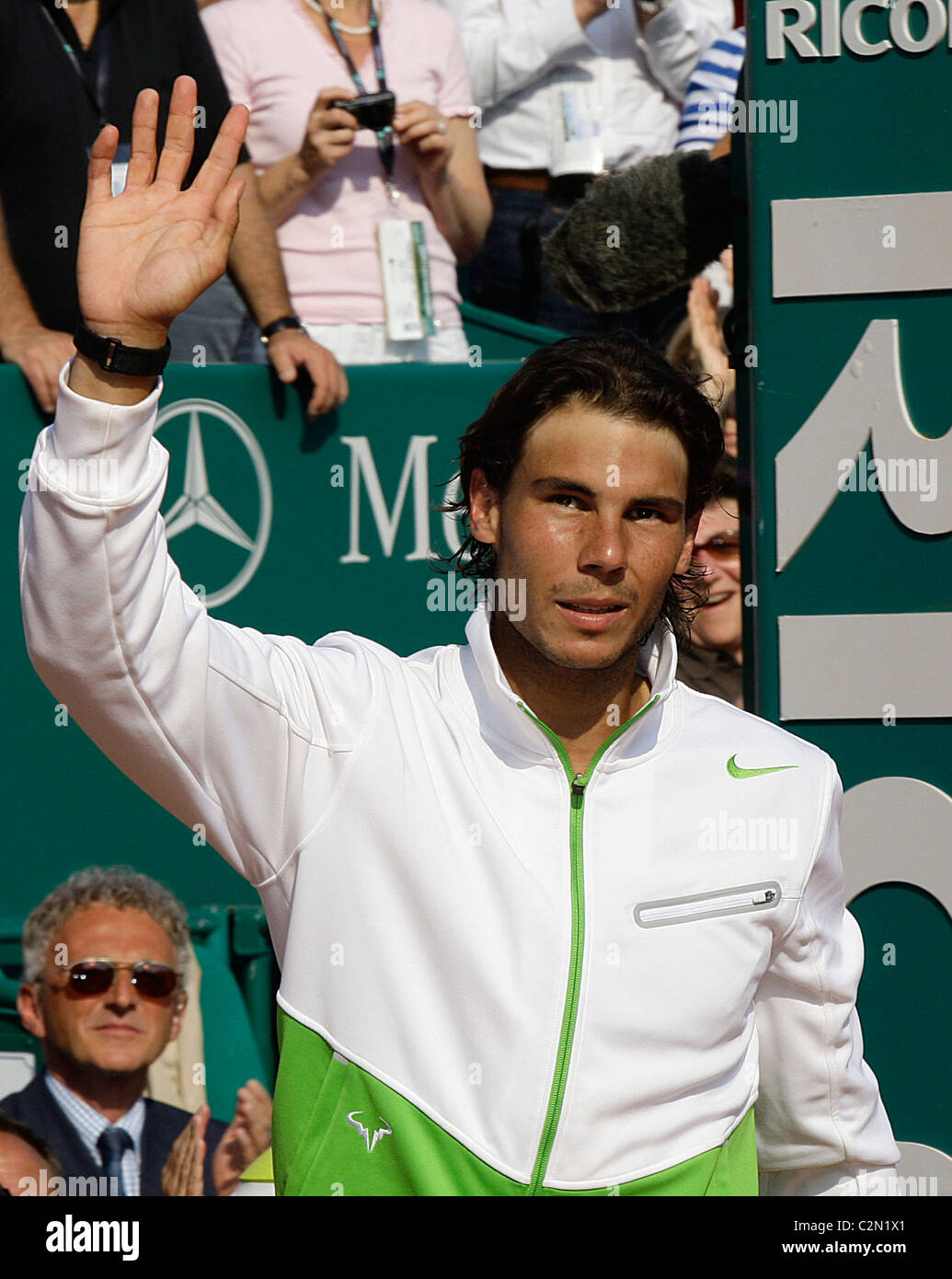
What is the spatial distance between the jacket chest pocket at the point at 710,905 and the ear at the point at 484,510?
61 centimetres

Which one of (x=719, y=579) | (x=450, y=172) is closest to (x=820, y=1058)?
(x=719, y=579)

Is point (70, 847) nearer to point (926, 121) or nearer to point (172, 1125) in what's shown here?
point (172, 1125)

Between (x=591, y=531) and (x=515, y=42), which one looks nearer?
(x=591, y=531)

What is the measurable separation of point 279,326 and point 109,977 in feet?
5.44

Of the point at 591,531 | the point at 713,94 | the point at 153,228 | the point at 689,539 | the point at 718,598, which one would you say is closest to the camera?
the point at 153,228

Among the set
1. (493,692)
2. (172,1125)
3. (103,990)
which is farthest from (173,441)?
(493,692)

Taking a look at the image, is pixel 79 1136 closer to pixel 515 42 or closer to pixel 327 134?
pixel 327 134

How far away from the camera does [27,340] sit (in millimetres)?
4027

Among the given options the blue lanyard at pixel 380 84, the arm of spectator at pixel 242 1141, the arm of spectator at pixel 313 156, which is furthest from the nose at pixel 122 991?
the blue lanyard at pixel 380 84

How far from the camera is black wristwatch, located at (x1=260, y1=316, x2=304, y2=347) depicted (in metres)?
4.22

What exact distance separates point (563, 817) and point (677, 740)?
223 mm

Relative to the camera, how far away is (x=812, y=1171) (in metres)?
2.39

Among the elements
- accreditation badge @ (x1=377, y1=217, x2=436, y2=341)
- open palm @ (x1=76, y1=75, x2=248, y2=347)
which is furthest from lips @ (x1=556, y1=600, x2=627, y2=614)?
accreditation badge @ (x1=377, y1=217, x2=436, y2=341)

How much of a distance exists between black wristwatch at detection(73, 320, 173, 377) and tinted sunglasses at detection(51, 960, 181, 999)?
7.00 feet
